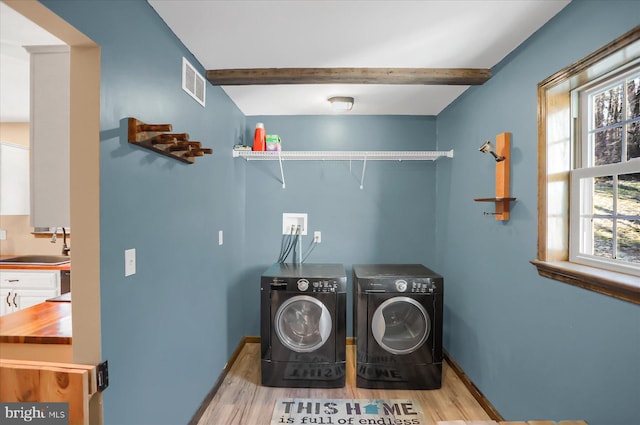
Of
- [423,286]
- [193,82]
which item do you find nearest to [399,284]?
[423,286]

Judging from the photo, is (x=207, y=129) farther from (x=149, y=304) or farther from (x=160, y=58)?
(x=149, y=304)

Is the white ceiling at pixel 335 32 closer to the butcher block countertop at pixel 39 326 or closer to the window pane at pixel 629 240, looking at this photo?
the window pane at pixel 629 240

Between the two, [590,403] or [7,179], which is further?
[7,179]

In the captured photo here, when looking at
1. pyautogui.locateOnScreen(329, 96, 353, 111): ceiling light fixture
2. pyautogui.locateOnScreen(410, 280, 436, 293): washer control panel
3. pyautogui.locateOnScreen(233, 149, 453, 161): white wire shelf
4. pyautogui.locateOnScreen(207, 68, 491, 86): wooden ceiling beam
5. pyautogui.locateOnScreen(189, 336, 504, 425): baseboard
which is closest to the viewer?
pyautogui.locateOnScreen(189, 336, 504, 425): baseboard

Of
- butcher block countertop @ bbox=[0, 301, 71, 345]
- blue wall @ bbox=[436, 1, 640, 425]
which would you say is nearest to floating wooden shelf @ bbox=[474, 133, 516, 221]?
blue wall @ bbox=[436, 1, 640, 425]

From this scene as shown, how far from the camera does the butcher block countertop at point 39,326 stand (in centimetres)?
129

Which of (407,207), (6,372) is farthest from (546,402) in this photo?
(6,372)

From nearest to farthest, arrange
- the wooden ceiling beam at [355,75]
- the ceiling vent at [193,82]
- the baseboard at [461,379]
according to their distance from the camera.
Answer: the ceiling vent at [193,82], the baseboard at [461,379], the wooden ceiling beam at [355,75]

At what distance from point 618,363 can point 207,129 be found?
2564 millimetres

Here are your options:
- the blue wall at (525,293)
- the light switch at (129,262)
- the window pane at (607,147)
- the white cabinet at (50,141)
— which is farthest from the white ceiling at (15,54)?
the window pane at (607,147)

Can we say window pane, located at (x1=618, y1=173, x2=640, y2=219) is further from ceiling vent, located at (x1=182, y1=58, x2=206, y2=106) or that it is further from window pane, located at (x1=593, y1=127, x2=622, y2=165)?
ceiling vent, located at (x1=182, y1=58, x2=206, y2=106)

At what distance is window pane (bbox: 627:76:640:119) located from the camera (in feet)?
4.45

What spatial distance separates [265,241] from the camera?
334 cm

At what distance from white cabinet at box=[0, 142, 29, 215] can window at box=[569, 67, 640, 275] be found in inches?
173
